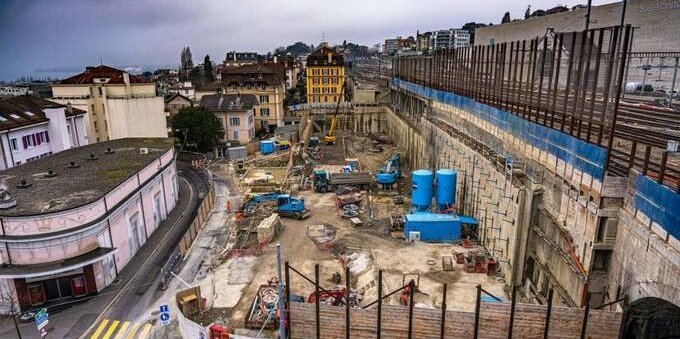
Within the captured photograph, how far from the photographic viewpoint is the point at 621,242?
53.3 ft

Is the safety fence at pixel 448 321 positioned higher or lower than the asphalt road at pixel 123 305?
higher

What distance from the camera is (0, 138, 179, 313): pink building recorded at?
23266 mm

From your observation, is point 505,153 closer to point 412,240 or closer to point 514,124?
point 514,124

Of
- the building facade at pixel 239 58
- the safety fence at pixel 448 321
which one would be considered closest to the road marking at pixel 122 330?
the safety fence at pixel 448 321

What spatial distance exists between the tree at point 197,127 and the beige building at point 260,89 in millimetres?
16138

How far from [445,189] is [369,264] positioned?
35.6ft

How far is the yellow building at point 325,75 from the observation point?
9531cm

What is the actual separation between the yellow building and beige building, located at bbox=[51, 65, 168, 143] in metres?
43.4

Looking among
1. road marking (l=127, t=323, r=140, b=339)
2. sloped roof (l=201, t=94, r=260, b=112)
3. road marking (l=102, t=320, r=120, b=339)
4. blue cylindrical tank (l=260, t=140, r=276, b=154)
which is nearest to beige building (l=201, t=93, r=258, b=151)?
sloped roof (l=201, t=94, r=260, b=112)

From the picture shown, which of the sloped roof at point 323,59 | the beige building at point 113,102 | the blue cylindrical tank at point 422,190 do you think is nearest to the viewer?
the blue cylindrical tank at point 422,190

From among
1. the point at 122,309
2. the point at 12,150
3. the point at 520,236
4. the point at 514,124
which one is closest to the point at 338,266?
the point at 520,236

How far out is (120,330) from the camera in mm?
21922

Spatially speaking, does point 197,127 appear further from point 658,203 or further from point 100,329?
point 658,203

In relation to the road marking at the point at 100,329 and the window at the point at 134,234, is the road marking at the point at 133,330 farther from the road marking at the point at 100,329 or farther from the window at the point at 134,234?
the window at the point at 134,234
